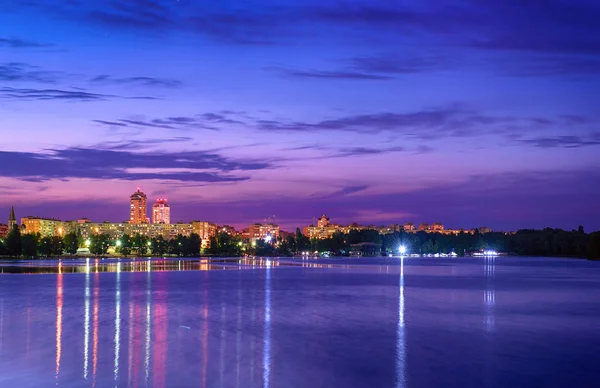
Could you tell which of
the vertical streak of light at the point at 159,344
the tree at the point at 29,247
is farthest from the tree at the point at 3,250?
the vertical streak of light at the point at 159,344

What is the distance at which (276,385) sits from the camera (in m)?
17.2

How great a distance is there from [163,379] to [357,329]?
454 inches

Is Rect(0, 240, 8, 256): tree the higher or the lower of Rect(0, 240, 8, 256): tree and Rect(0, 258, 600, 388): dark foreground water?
the lower

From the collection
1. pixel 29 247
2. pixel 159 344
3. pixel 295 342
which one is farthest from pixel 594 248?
pixel 159 344

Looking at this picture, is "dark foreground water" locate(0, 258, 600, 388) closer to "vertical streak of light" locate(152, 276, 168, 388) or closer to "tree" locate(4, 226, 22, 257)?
"vertical streak of light" locate(152, 276, 168, 388)

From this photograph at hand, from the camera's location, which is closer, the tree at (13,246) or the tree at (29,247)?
the tree at (13,246)

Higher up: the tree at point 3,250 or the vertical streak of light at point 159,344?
the vertical streak of light at point 159,344

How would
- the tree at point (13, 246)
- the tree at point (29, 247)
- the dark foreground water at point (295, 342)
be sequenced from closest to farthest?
the dark foreground water at point (295, 342) → the tree at point (13, 246) → the tree at point (29, 247)

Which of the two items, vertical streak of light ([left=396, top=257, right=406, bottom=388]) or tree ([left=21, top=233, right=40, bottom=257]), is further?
tree ([left=21, top=233, right=40, bottom=257])

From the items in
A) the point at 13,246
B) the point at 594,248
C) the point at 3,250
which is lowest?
the point at 3,250

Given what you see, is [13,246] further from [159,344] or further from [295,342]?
A: [295,342]

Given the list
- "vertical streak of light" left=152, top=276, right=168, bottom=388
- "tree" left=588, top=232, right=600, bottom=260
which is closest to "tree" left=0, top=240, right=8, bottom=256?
"tree" left=588, top=232, right=600, bottom=260

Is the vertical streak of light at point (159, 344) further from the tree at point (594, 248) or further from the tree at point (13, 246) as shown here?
the tree at point (594, 248)

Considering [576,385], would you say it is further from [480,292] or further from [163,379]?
[480,292]
